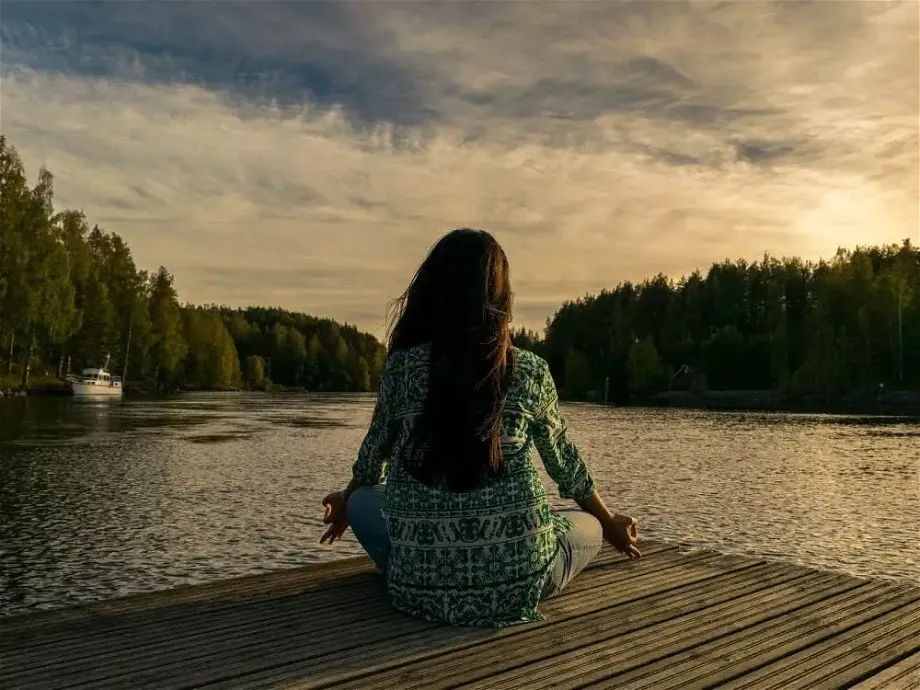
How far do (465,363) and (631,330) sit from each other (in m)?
129

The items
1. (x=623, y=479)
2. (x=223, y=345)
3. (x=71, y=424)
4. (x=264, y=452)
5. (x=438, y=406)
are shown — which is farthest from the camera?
(x=223, y=345)

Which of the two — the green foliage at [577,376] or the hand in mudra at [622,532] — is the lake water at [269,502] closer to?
the hand in mudra at [622,532]

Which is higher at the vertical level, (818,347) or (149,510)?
(818,347)

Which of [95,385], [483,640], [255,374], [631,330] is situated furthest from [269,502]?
[255,374]

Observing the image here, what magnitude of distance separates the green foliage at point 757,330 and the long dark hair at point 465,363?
3366 inches

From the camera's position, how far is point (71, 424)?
113 feet

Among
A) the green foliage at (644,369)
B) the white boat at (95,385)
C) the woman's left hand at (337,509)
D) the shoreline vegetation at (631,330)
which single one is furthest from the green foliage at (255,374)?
the woman's left hand at (337,509)

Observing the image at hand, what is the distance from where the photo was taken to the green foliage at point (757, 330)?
81.8 m

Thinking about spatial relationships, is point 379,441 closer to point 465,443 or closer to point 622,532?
point 465,443

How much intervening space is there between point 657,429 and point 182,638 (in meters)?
40.9

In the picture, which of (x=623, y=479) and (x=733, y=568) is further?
(x=623, y=479)

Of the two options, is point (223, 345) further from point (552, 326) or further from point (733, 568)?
point (733, 568)

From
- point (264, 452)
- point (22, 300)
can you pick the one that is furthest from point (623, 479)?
point (22, 300)

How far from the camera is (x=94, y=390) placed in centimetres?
6875
